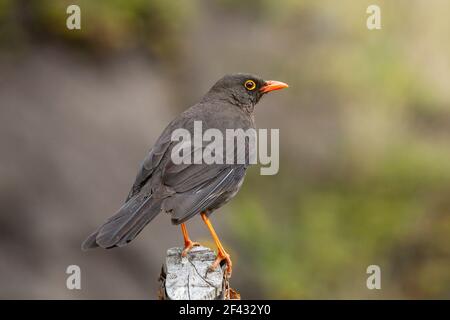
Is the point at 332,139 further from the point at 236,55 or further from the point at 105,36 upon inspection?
the point at 105,36

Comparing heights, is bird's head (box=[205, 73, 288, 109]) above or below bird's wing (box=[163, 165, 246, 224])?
above

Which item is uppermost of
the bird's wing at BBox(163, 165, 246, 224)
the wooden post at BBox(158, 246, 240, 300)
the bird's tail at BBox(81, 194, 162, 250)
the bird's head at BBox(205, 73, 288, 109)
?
the bird's head at BBox(205, 73, 288, 109)

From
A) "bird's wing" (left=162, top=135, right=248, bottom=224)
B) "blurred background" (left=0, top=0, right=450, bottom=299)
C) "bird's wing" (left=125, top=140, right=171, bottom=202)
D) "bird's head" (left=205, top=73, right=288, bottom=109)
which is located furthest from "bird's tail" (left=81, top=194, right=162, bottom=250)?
"blurred background" (left=0, top=0, right=450, bottom=299)

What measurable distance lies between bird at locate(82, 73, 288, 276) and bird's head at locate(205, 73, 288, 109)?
212mm

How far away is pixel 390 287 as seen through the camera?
30.9 ft

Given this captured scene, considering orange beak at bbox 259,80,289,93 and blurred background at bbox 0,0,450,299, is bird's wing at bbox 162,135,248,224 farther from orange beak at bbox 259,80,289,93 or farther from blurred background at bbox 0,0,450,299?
blurred background at bbox 0,0,450,299

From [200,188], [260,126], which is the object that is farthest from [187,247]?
[260,126]

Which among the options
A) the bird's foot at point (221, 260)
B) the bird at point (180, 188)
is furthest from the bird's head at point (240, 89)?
the bird's foot at point (221, 260)

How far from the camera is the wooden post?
4340mm

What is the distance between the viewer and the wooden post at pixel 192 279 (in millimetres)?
4340

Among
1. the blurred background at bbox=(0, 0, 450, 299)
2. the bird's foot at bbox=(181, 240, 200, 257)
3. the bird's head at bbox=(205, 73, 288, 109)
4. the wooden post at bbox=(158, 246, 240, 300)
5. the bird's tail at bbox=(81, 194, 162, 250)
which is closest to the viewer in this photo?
the wooden post at bbox=(158, 246, 240, 300)

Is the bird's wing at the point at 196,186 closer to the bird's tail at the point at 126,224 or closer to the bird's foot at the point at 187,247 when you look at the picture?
the bird's tail at the point at 126,224

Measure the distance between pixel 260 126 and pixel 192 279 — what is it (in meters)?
6.13

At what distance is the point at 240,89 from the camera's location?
20.6 ft
